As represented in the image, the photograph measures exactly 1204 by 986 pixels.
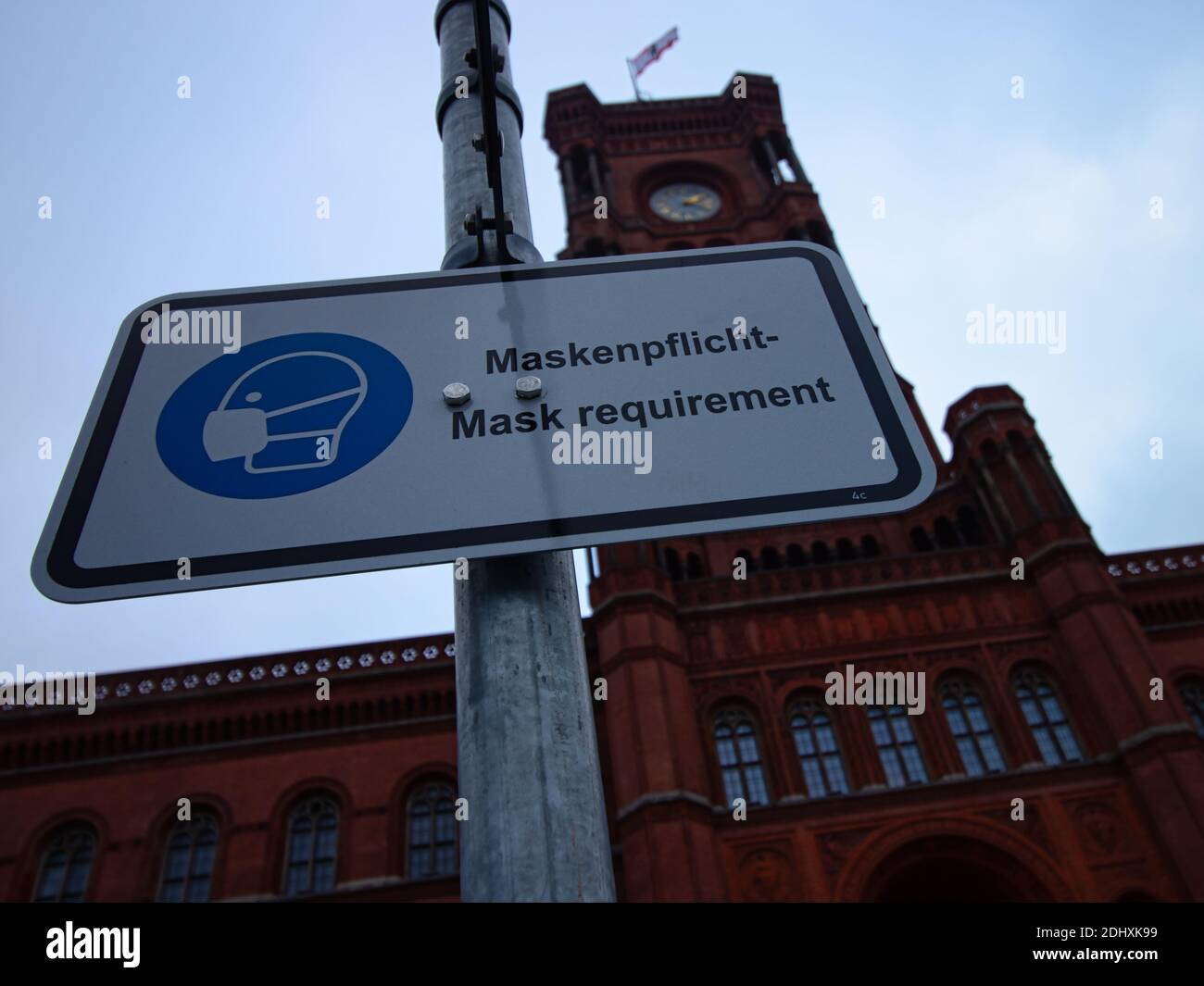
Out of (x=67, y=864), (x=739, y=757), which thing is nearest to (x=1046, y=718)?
(x=739, y=757)

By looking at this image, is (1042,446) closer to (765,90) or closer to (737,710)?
(737,710)

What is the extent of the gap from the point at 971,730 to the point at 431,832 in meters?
11.1

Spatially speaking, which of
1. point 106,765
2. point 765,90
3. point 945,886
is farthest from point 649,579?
point 765,90

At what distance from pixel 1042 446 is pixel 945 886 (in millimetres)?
10676

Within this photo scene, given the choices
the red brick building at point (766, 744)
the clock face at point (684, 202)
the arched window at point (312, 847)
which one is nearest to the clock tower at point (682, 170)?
the clock face at point (684, 202)

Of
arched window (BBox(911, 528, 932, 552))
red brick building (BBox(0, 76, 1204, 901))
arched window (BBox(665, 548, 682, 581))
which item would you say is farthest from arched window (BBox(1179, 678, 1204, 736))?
arched window (BBox(665, 548, 682, 581))

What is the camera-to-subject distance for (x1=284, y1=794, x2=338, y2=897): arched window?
17578mm

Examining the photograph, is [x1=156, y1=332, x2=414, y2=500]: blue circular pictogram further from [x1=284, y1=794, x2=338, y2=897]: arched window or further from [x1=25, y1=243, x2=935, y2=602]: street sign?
[x1=284, y1=794, x2=338, y2=897]: arched window

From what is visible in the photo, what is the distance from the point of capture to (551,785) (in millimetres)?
1256

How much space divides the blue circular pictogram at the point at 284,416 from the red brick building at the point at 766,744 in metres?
15.0

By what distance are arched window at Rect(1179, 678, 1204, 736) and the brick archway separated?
560cm

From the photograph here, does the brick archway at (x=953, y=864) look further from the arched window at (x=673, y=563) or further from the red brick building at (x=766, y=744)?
the arched window at (x=673, y=563)

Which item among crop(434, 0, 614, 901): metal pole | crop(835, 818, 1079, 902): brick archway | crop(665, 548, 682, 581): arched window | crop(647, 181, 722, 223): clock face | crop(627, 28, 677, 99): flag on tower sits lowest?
crop(434, 0, 614, 901): metal pole

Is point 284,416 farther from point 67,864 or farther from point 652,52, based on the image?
point 652,52
